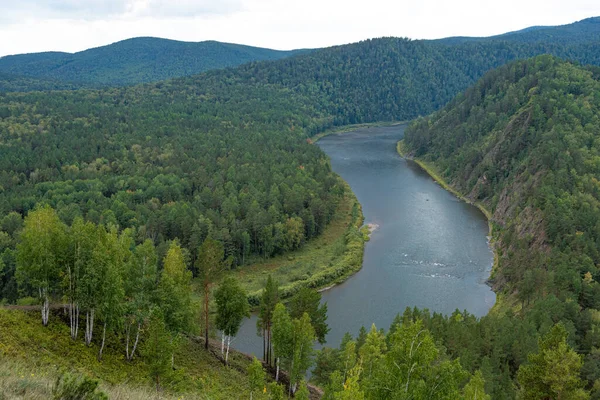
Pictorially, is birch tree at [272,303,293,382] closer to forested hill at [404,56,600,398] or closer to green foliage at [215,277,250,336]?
green foliage at [215,277,250,336]

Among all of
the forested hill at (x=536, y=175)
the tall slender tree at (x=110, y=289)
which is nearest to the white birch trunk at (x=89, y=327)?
the tall slender tree at (x=110, y=289)

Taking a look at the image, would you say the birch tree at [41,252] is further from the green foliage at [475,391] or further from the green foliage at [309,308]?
the green foliage at [475,391]

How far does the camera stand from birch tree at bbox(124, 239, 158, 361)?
119 feet

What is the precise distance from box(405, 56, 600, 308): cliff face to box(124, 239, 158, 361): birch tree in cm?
4384

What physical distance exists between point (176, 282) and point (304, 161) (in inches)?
3650

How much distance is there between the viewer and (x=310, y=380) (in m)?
48.7

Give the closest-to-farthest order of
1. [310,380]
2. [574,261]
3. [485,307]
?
[310,380] < [574,261] < [485,307]

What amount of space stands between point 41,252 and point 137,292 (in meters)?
7.26

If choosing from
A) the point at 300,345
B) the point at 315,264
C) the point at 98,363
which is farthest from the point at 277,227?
the point at 98,363

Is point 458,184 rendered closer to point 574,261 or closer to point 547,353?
point 574,261

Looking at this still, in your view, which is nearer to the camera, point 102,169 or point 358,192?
point 102,169

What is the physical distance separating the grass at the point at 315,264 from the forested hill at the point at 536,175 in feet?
76.1

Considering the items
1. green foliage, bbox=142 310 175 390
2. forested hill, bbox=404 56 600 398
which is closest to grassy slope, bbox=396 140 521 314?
forested hill, bbox=404 56 600 398

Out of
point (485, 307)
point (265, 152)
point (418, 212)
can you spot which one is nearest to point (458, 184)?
point (418, 212)
